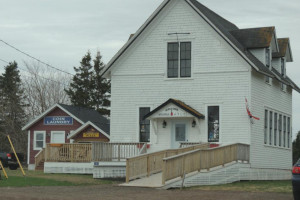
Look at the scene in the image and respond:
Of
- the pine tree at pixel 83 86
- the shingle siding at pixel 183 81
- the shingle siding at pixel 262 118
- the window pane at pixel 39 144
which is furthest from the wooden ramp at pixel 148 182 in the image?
the pine tree at pixel 83 86

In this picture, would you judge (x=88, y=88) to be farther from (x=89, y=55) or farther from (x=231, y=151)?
(x=231, y=151)

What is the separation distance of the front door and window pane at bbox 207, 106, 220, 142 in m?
1.52

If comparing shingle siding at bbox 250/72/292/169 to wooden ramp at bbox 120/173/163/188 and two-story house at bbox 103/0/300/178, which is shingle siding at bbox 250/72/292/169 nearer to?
two-story house at bbox 103/0/300/178

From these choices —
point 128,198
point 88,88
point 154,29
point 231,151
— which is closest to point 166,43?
point 154,29

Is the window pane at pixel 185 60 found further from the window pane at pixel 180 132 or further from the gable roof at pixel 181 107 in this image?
the window pane at pixel 180 132

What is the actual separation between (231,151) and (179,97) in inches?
197

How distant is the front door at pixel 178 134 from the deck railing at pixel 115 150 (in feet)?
5.38

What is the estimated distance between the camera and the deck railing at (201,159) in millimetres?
23594

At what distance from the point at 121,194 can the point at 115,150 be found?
1009cm

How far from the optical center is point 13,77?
255 ft

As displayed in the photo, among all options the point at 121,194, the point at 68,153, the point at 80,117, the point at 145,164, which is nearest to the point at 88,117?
the point at 80,117

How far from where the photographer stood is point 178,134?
106 feet

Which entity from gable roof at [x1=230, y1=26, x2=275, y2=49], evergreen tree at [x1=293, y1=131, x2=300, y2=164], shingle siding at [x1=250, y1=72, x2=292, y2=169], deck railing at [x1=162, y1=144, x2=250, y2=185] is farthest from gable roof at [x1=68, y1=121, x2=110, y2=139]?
evergreen tree at [x1=293, y1=131, x2=300, y2=164]

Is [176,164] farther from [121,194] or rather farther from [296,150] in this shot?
[296,150]
